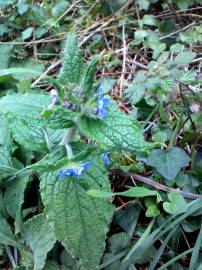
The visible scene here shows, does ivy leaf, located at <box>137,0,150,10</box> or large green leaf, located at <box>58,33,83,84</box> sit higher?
large green leaf, located at <box>58,33,83,84</box>

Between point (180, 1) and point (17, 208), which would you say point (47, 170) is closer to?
point (17, 208)

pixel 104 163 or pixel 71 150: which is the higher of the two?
pixel 71 150

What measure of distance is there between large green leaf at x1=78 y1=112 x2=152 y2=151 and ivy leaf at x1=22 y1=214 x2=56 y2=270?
1.10 ft

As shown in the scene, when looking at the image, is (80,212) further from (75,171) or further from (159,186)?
(159,186)

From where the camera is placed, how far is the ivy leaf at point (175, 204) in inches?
49.8

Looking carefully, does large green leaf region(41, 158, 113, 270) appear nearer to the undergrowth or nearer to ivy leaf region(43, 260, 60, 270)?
the undergrowth

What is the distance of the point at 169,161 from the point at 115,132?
34cm

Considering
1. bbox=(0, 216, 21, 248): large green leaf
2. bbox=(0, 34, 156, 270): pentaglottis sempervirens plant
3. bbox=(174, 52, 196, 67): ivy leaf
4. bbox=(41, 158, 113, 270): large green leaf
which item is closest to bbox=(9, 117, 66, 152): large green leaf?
bbox=(0, 34, 156, 270): pentaglottis sempervirens plant

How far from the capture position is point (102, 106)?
1.07 meters

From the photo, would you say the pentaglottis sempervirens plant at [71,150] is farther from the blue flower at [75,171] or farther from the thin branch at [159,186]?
the thin branch at [159,186]

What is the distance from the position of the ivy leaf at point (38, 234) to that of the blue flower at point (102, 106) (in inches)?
14.5

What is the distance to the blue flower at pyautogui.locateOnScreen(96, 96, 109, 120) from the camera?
107 centimetres

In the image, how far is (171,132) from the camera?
147 centimetres

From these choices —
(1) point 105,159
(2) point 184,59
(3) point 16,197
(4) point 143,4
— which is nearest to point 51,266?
(3) point 16,197
